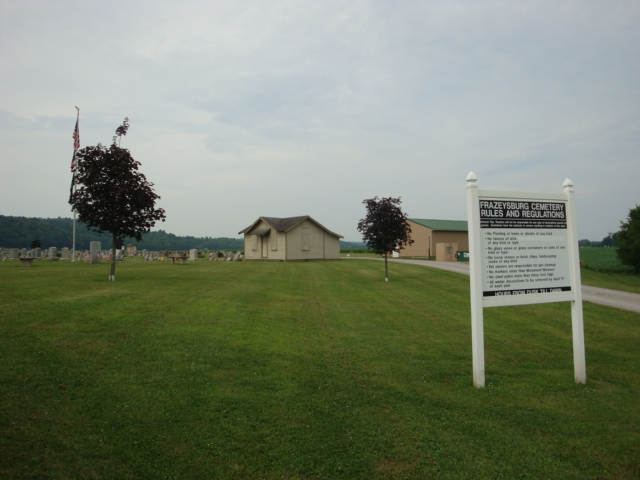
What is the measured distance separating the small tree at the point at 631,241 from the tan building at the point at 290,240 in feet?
95.4

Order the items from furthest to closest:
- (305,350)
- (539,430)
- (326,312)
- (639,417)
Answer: (326,312) → (305,350) → (639,417) → (539,430)

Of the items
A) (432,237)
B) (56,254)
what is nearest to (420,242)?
(432,237)

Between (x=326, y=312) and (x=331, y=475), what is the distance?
325 inches

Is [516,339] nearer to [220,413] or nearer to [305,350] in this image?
[305,350]

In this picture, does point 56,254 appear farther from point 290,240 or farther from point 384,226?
point 384,226

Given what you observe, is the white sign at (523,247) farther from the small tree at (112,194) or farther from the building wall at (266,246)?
the building wall at (266,246)

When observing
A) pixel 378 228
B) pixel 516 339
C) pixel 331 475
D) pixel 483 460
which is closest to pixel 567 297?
pixel 516 339

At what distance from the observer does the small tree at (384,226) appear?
74.0ft

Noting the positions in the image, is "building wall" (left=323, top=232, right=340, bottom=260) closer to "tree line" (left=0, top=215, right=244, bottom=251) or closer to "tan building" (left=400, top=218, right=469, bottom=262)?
"tan building" (left=400, top=218, right=469, bottom=262)

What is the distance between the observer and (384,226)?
73.9 ft

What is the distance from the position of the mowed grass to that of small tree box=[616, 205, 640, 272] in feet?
121

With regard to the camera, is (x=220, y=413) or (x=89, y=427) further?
(x=220, y=413)

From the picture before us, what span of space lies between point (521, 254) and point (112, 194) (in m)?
16.0

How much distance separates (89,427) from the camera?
183 inches
